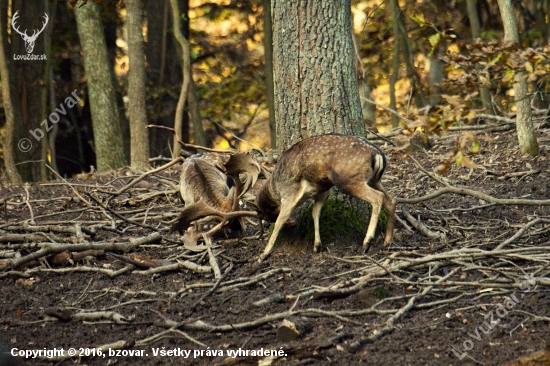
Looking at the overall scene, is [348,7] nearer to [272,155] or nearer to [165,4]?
[272,155]

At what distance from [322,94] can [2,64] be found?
801 centimetres

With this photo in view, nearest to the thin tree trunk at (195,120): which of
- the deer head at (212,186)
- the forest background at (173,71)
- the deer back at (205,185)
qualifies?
the forest background at (173,71)

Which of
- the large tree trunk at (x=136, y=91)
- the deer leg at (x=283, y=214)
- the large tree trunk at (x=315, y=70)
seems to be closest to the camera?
the deer leg at (x=283, y=214)

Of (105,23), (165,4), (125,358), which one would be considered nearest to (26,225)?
(125,358)

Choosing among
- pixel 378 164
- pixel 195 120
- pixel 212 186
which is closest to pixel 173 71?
pixel 195 120

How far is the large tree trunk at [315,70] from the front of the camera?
7195mm

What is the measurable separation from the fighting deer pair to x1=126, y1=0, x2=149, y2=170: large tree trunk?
18.2 feet

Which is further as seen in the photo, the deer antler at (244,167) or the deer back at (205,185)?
the deer back at (205,185)

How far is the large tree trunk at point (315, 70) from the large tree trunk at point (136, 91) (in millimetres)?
5690

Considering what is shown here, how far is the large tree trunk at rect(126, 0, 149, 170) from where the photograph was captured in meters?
12.6

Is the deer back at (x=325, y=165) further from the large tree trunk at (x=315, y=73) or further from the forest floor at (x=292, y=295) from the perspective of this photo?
the forest floor at (x=292, y=295)

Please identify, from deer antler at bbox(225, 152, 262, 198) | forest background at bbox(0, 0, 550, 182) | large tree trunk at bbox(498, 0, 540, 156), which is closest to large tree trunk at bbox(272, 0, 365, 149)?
deer antler at bbox(225, 152, 262, 198)

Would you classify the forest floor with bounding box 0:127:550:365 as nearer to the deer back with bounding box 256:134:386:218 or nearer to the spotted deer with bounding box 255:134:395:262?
the spotted deer with bounding box 255:134:395:262

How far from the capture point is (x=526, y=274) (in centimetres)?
579
